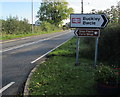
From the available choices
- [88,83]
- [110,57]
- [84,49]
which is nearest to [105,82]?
[88,83]

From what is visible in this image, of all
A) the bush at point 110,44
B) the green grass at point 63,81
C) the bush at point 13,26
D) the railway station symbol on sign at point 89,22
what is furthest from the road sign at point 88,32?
the bush at point 13,26

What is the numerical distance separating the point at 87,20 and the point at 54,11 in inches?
2433

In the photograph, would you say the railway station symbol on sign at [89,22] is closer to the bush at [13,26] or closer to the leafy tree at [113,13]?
the leafy tree at [113,13]

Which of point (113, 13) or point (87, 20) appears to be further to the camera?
point (113, 13)

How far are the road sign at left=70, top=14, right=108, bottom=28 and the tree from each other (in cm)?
5981

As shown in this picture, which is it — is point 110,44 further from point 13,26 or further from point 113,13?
point 13,26

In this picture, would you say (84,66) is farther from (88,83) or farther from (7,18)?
(7,18)

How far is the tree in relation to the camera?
67.0 metres

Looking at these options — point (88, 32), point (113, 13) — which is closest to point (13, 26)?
point (113, 13)

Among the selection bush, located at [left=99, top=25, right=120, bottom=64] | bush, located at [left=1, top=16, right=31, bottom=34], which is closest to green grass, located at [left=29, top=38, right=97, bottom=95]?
bush, located at [left=99, top=25, right=120, bottom=64]

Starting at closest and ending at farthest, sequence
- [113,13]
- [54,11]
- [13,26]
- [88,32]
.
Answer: [88,32]
[113,13]
[13,26]
[54,11]

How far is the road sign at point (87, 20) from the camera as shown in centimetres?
725

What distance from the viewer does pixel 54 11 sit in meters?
67.6

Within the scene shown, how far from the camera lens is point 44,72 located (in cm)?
652
